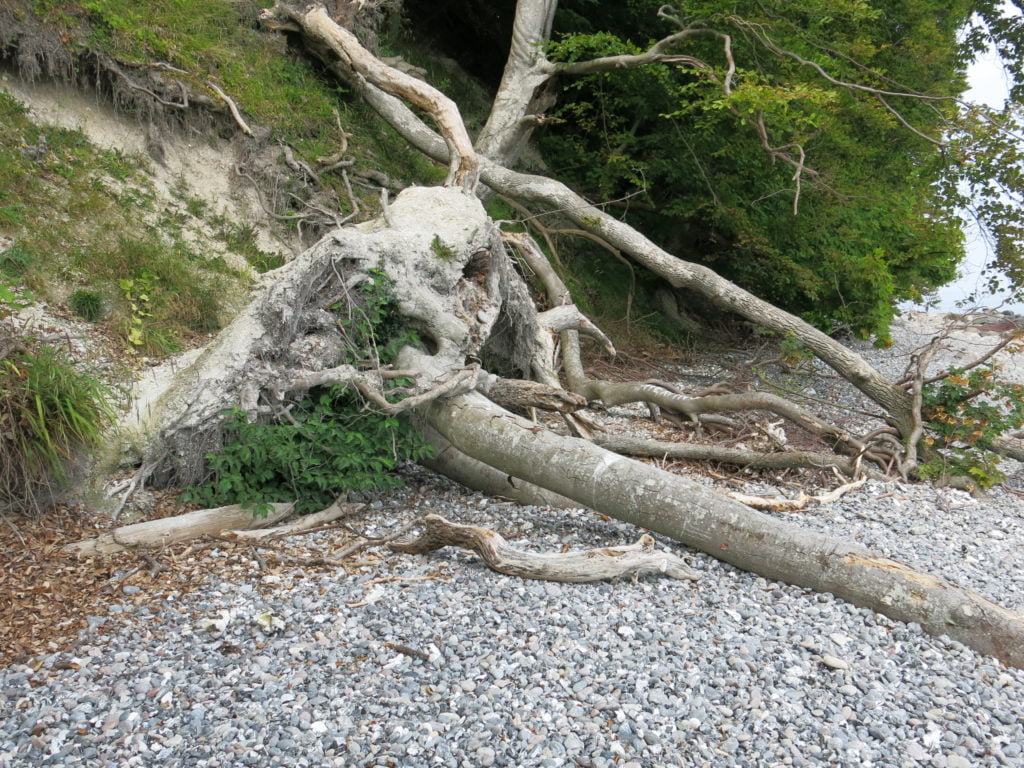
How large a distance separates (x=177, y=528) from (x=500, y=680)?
242cm

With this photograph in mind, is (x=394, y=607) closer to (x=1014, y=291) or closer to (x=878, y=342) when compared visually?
(x=1014, y=291)

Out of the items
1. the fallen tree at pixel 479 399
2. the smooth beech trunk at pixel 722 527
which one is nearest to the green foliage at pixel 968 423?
the fallen tree at pixel 479 399

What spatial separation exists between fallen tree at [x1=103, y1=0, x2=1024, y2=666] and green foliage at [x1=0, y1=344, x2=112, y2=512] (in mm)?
575

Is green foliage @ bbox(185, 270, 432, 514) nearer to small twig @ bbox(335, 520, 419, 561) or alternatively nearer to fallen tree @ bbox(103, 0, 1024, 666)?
fallen tree @ bbox(103, 0, 1024, 666)

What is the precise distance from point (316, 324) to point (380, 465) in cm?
117

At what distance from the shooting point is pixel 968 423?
276 inches

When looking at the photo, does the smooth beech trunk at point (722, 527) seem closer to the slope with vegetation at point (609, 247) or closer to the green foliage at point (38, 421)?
the slope with vegetation at point (609, 247)

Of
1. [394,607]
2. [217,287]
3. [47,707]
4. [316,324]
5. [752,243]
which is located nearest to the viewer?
[47,707]

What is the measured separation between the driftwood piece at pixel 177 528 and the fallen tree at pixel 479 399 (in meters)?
0.43

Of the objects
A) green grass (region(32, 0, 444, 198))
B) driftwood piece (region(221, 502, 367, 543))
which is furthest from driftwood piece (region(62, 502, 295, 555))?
green grass (region(32, 0, 444, 198))

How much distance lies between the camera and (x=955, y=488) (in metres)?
6.79

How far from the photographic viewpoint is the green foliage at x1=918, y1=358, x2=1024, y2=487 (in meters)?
6.85

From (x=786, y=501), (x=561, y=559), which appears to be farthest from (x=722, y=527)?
(x=786, y=501)

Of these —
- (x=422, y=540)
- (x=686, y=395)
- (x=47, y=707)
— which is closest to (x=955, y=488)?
(x=686, y=395)
